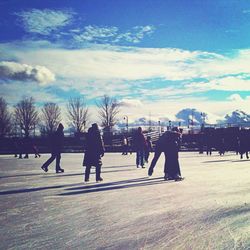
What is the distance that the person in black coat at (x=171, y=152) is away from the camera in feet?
36.3

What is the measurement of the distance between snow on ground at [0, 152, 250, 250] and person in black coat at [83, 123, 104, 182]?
3.70ft

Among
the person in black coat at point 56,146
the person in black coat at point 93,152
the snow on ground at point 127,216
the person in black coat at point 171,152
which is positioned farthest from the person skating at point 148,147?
the snow on ground at point 127,216

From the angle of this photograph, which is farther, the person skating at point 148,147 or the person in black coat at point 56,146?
the person skating at point 148,147

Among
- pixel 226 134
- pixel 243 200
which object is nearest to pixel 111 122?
pixel 226 134

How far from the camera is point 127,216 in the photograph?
593 cm

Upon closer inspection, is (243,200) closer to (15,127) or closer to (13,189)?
(13,189)

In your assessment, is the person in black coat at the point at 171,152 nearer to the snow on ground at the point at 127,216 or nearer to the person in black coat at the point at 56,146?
the snow on ground at the point at 127,216

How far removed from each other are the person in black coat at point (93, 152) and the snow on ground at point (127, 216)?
1127mm

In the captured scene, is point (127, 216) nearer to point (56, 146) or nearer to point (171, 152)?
point (171, 152)

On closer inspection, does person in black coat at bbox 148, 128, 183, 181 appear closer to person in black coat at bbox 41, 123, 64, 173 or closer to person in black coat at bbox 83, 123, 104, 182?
person in black coat at bbox 83, 123, 104, 182

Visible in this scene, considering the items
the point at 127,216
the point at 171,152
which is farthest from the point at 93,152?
the point at 127,216

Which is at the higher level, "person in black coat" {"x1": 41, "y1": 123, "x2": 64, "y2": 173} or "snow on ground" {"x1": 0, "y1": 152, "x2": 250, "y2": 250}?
"person in black coat" {"x1": 41, "y1": 123, "x2": 64, "y2": 173}

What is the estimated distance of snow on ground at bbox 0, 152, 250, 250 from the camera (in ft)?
14.6

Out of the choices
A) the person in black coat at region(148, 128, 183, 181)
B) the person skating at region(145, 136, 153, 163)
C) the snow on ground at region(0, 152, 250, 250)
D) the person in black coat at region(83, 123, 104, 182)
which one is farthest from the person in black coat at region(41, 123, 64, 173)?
the snow on ground at region(0, 152, 250, 250)
